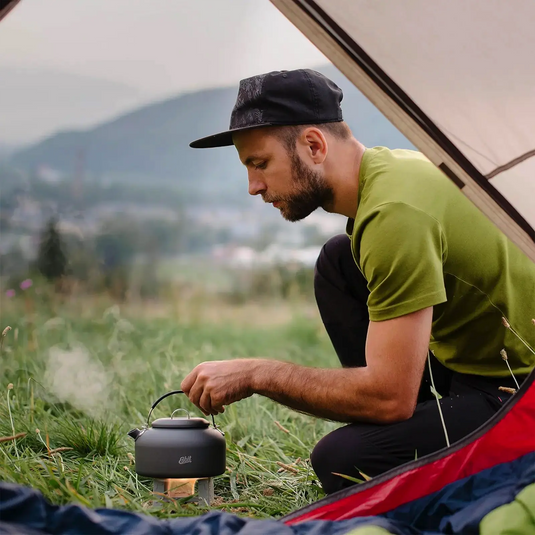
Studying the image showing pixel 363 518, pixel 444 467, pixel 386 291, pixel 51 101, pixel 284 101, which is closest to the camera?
pixel 363 518

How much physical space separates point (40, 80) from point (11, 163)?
3.47 ft

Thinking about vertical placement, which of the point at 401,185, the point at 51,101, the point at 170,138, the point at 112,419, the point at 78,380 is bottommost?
the point at 112,419

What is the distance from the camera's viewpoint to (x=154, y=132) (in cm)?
815

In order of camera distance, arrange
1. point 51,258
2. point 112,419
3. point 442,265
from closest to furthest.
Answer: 1. point 442,265
2. point 112,419
3. point 51,258

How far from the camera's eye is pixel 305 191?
6.97ft

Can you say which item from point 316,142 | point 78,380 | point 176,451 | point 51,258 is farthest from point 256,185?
point 51,258

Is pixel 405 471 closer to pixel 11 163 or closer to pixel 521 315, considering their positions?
pixel 521 315

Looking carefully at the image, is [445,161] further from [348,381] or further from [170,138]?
[170,138]

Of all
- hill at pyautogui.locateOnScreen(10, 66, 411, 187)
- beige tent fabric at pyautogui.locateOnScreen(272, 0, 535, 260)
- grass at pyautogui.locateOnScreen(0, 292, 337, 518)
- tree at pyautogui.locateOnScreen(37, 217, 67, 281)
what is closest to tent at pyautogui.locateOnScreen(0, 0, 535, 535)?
beige tent fabric at pyautogui.locateOnScreen(272, 0, 535, 260)

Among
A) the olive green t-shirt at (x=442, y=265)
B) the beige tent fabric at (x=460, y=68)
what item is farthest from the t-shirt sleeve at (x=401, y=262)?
the beige tent fabric at (x=460, y=68)

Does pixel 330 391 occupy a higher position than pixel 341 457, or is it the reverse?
pixel 330 391

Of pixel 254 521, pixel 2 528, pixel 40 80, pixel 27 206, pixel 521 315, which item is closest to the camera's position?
pixel 2 528

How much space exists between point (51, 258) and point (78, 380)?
2.28 m

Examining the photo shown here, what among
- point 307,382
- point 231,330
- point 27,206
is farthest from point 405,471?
point 27,206
